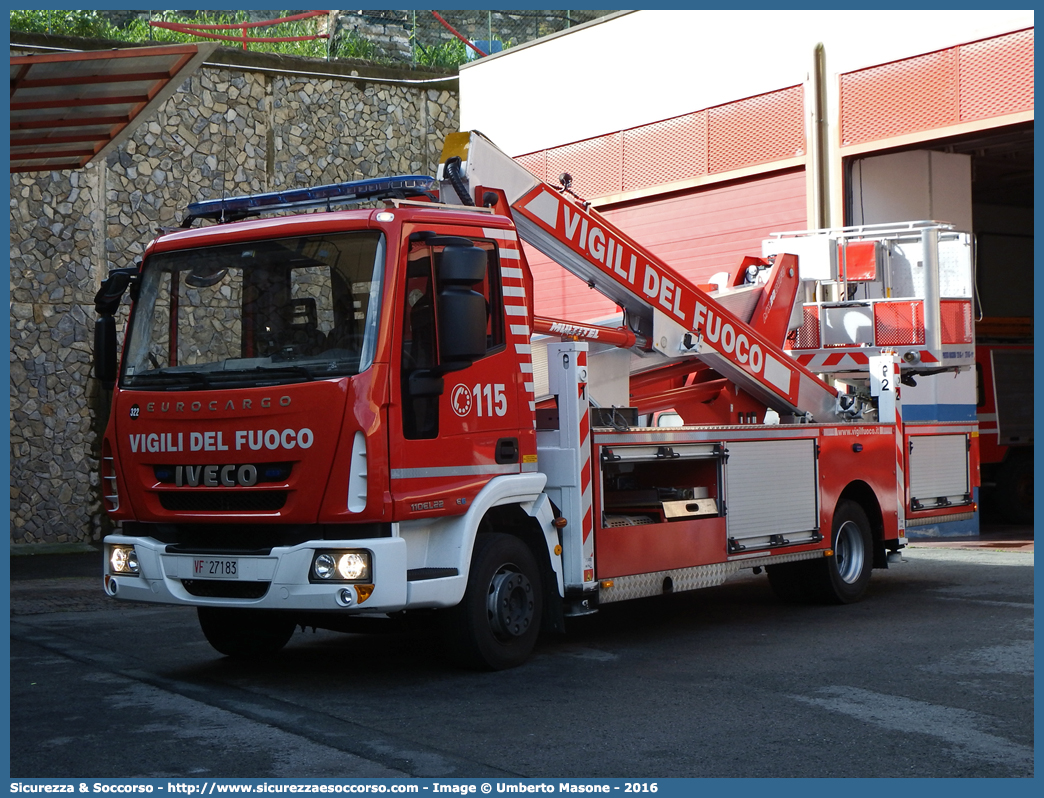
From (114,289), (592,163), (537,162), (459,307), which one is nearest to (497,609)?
(459,307)

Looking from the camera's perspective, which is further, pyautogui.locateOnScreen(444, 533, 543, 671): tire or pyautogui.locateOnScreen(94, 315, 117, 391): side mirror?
pyautogui.locateOnScreen(94, 315, 117, 391): side mirror

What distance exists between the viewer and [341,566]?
22.4 feet

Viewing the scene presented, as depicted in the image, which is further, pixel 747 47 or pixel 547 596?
pixel 747 47

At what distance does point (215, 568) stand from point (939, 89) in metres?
11.2

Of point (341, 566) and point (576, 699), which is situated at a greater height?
point (341, 566)

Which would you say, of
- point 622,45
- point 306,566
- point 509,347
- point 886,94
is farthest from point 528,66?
point 306,566

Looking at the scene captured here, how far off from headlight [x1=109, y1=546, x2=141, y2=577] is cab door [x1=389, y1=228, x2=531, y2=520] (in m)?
1.80

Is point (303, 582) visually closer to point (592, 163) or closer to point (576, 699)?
point (576, 699)

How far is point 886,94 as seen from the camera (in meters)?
15.5

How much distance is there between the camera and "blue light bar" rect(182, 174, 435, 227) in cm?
755

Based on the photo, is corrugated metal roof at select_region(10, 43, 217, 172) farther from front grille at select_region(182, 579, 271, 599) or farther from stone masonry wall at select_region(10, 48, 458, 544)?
stone masonry wall at select_region(10, 48, 458, 544)

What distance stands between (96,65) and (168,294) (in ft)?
9.75

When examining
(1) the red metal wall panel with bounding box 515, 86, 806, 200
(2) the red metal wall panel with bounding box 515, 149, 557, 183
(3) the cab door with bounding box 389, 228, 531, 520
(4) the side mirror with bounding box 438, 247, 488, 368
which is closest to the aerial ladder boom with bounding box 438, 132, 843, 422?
(3) the cab door with bounding box 389, 228, 531, 520
